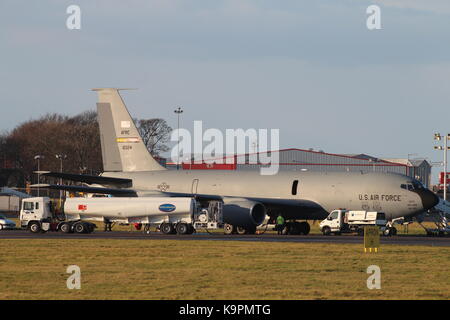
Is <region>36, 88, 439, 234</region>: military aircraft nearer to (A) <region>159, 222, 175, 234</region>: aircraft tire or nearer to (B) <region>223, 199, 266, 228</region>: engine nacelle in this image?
(B) <region>223, 199, 266, 228</region>: engine nacelle

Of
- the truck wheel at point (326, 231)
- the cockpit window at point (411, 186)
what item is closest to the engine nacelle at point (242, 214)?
the truck wheel at point (326, 231)

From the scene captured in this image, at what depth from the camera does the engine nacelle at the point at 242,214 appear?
66312mm

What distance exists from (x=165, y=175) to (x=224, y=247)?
2834cm

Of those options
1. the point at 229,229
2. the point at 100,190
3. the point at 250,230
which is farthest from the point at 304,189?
the point at 100,190

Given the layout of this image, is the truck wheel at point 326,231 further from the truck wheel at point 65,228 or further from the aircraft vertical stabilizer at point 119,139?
the truck wheel at point 65,228

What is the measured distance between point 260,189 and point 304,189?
3613 millimetres

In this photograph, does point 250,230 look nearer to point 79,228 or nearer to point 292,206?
point 292,206

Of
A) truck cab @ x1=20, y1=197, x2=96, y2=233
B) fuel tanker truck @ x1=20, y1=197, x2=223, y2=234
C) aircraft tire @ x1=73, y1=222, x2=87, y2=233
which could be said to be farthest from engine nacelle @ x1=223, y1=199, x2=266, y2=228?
aircraft tire @ x1=73, y1=222, x2=87, y2=233

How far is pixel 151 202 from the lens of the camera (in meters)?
64.8

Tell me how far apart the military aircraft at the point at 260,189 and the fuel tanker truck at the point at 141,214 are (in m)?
2.47

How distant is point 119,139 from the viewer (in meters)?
79.1

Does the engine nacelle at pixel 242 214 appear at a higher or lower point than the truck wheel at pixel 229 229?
higher
